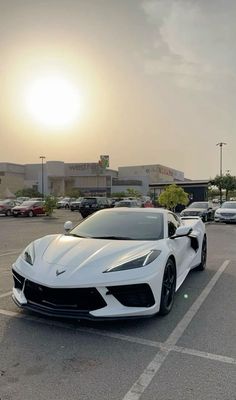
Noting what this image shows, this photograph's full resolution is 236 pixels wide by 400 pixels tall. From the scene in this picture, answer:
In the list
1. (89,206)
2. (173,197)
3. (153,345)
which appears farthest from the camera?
→ (173,197)

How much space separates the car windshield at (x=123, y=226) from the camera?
17.3 feet

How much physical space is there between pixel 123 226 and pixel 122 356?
90.0 inches

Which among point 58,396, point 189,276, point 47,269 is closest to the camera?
point 58,396

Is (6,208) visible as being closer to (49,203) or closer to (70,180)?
(49,203)

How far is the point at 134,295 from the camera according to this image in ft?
13.4

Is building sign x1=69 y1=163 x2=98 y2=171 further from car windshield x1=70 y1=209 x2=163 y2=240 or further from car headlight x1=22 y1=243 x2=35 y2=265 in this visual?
car headlight x1=22 y1=243 x2=35 y2=265

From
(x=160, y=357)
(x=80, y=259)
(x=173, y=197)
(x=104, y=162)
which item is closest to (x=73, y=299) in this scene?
(x=80, y=259)

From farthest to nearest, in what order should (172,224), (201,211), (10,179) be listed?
(10,179) → (201,211) → (172,224)

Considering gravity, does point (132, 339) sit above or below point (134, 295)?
below

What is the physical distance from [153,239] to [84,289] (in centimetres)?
152

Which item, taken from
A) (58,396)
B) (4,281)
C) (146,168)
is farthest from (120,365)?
(146,168)

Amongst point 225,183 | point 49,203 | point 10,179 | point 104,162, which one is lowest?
point 49,203

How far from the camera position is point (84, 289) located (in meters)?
3.94

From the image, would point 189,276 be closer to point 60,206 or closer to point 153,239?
point 153,239
